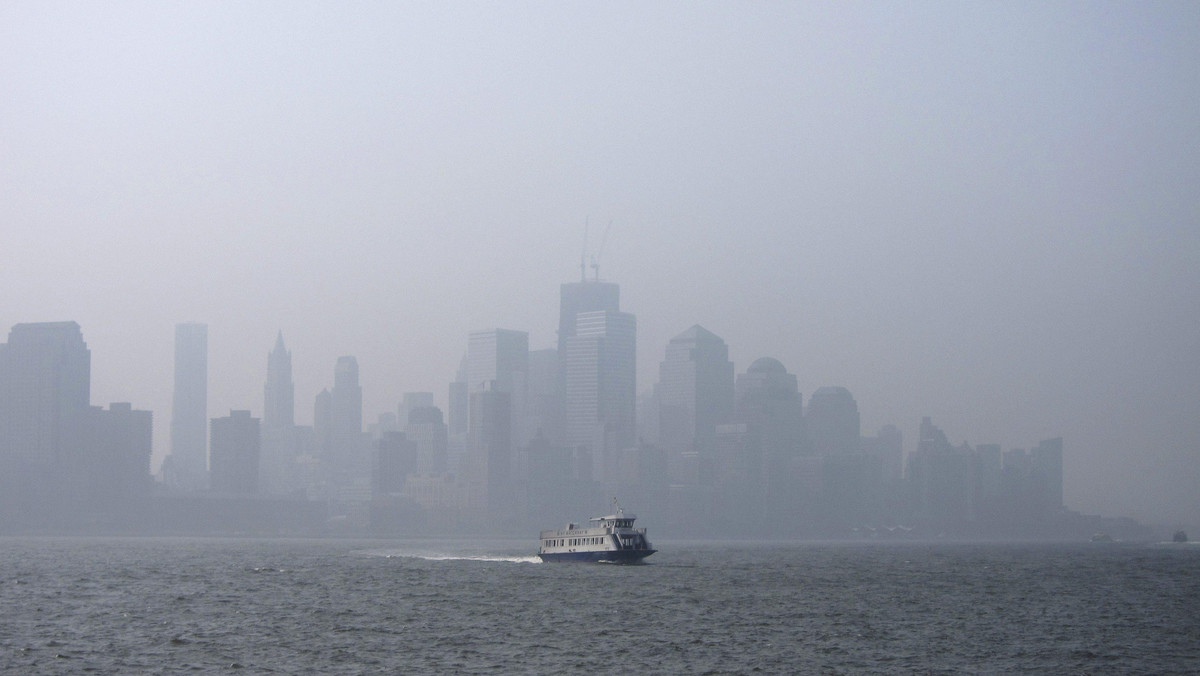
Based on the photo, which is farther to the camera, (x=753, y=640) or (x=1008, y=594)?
(x=1008, y=594)

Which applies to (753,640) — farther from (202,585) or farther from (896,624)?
(202,585)

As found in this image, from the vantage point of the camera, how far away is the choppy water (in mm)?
93125

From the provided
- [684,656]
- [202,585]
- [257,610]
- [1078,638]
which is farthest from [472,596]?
[1078,638]

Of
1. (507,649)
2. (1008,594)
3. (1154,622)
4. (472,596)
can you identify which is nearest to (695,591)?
A: (472,596)

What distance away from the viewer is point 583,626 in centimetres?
11488

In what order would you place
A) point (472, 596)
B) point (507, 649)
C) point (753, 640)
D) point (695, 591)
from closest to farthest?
point (507, 649)
point (753, 640)
point (472, 596)
point (695, 591)

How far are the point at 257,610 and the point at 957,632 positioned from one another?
61.3 m

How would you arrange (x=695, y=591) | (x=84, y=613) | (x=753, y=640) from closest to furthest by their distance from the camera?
(x=753, y=640) < (x=84, y=613) < (x=695, y=591)

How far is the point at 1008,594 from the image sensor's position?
527 ft

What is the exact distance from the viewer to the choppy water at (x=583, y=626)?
93125 mm

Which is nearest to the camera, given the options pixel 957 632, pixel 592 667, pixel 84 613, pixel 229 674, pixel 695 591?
pixel 229 674

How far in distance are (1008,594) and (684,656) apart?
251 ft

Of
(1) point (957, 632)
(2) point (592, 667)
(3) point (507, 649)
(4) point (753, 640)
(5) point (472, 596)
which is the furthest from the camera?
(5) point (472, 596)

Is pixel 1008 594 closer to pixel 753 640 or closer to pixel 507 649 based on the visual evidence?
pixel 753 640
